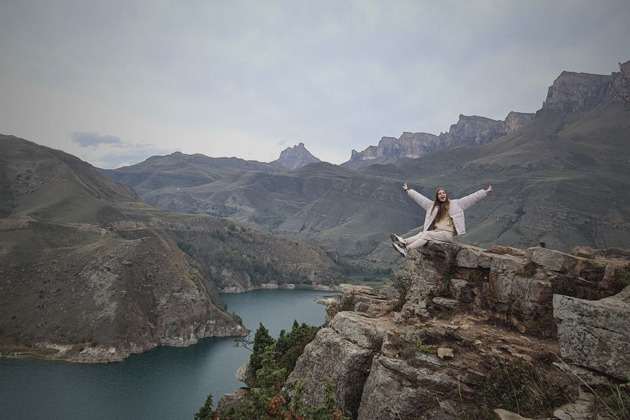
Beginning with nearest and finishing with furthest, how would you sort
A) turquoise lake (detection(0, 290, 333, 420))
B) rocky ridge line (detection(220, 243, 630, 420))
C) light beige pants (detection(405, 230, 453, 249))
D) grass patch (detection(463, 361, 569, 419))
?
rocky ridge line (detection(220, 243, 630, 420))
grass patch (detection(463, 361, 569, 419))
light beige pants (detection(405, 230, 453, 249))
turquoise lake (detection(0, 290, 333, 420))

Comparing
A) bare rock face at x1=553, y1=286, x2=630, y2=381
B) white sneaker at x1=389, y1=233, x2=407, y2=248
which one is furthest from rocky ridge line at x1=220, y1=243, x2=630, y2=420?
white sneaker at x1=389, y1=233, x2=407, y2=248

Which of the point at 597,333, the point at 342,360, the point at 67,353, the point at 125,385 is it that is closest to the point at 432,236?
the point at 342,360

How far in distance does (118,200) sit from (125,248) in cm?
9487

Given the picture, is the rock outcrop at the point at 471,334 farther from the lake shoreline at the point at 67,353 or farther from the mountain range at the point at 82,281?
the mountain range at the point at 82,281

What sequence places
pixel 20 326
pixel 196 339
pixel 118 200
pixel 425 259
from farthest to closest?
pixel 118 200 → pixel 196 339 → pixel 20 326 → pixel 425 259

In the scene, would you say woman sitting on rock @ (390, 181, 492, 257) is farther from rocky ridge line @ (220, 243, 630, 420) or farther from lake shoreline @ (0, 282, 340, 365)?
lake shoreline @ (0, 282, 340, 365)

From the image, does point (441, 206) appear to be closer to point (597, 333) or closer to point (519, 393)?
point (519, 393)

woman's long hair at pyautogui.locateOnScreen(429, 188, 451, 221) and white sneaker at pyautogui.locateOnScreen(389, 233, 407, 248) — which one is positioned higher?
woman's long hair at pyautogui.locateOnScreen(429, 188, 451, 221)

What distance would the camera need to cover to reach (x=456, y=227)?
52.0 ft

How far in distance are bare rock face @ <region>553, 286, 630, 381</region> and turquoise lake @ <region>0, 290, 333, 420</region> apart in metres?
61.8

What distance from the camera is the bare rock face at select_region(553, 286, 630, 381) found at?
9.53 meters

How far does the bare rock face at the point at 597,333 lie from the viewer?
953 cm

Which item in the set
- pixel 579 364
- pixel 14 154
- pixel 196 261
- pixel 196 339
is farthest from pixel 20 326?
pixel 14 154

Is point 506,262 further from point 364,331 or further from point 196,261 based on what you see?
point 196,261
